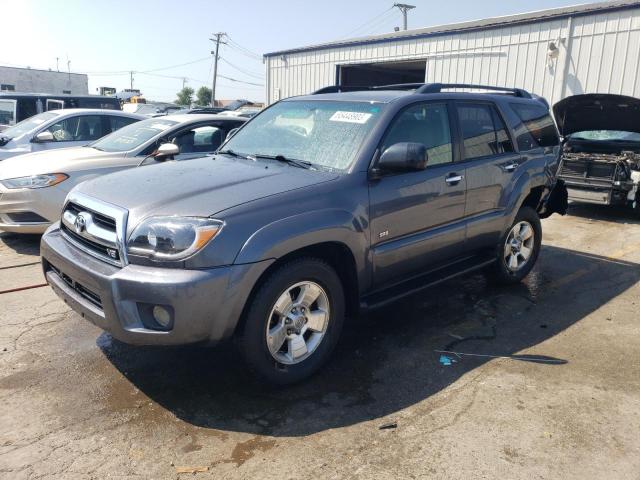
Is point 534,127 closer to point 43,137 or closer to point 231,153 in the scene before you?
point 231,153

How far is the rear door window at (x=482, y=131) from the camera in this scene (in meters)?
4.55

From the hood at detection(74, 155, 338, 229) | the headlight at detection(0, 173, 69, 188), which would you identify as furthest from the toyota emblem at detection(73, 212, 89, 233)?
the headlight at detection(0, 173, 69, 188)

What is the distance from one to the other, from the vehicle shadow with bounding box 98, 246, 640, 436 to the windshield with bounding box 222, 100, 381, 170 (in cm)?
145

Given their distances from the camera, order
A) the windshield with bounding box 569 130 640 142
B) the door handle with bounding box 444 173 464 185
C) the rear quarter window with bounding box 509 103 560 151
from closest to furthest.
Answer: the door handle with bounding box 444 173 464 185 → the rear quarter window with bounding box 509 103 560 151 → the windshield with bounding box 569 130 640 142

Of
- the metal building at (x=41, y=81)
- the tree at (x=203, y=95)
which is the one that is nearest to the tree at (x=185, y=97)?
the tree at (x=203, y=95)

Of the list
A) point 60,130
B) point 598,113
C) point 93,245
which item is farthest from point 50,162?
point 598,113

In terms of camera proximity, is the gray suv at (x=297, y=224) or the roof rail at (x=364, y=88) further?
the roof rail at (x=364, y=88)

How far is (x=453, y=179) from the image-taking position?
4.30 meters

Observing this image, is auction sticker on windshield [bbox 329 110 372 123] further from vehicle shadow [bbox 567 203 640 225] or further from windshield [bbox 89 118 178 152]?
vehicle shadow [bbox 567 203 640 225]

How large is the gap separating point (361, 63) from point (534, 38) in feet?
20.6

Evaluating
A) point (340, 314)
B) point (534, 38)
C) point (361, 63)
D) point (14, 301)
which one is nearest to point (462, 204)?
point (340, 314)

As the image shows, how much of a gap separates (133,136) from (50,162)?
3.67ft

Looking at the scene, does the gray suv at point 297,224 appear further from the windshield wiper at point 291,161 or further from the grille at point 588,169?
the grille at point 588,169

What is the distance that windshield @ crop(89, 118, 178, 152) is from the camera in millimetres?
6961
